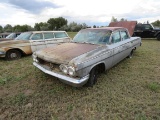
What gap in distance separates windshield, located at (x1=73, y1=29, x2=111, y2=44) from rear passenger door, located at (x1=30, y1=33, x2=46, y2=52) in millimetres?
3087

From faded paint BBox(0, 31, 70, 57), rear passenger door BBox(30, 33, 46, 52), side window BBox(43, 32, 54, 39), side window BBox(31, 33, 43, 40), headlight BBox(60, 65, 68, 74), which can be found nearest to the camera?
headlight BBox(60, 65, 68, 74)

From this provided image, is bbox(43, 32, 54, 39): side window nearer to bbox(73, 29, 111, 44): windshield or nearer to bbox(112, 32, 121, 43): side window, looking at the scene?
bbox(73, 29, 111, 44): windshield

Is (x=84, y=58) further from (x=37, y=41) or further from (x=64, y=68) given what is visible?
(x=37, y=41)

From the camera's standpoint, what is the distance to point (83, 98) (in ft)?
9.95

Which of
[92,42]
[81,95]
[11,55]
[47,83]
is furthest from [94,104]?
[11,55]

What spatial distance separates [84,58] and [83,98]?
921 mm

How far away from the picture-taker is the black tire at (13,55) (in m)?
6.21

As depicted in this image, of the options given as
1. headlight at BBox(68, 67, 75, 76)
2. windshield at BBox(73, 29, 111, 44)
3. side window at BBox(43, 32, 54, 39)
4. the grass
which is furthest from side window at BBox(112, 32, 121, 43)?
side window at BBox(43, 32, 54, 39)

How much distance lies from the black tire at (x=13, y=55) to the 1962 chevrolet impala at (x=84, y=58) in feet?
10.3

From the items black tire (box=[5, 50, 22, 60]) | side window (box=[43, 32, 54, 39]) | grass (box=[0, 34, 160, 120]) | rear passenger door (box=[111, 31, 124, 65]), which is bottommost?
grass (box=[0, 34, 160, 120])

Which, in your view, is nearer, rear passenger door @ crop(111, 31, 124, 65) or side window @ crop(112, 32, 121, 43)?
rear passenger door @ crop(111, 31, 124, 65)

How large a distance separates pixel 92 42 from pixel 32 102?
7.72 ft

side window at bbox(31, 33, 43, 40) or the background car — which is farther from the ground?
side window at bbox(31, 33, 43, 40)

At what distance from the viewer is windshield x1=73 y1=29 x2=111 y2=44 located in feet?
13.2
